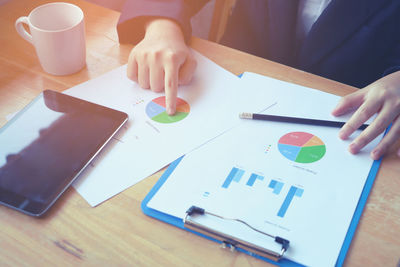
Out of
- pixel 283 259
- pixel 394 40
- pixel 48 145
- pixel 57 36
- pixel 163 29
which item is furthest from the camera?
pixel 394 40

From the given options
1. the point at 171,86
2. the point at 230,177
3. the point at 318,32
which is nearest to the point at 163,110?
the point at 171,86

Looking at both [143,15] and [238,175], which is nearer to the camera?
[238,175]

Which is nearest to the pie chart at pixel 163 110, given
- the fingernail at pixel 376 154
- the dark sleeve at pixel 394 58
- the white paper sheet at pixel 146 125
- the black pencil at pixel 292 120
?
the white paper sheet at pixel 146 125

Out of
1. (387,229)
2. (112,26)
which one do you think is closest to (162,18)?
(112,26)

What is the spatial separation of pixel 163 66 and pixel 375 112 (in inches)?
16.6

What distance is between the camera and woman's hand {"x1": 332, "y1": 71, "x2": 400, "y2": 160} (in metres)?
0.63

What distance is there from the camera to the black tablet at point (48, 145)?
20.8 inches

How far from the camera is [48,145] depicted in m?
0.59

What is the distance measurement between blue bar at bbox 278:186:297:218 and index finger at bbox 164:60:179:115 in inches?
10.4

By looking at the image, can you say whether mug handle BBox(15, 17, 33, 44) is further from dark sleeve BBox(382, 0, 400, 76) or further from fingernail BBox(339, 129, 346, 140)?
dark sleeve BBox(382, 0, 400, 76)

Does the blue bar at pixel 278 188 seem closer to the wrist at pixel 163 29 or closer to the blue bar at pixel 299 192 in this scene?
the blue bar at pixel 299 192

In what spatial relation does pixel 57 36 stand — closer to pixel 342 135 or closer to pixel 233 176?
pixel 233 176

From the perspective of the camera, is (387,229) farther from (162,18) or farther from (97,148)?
(162,18)

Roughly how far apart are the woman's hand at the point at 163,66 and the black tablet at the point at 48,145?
0.10 meters
